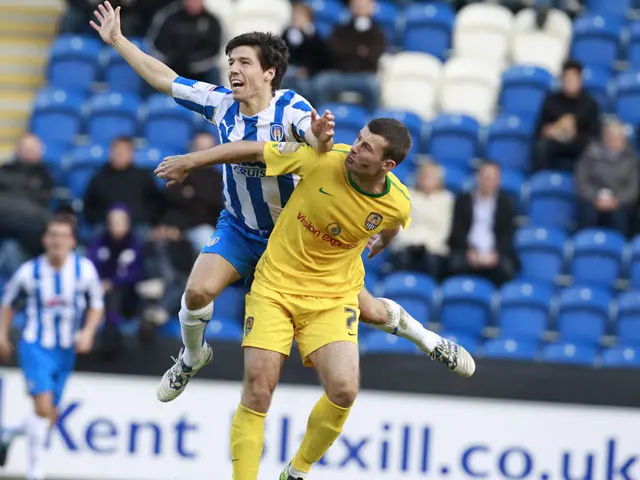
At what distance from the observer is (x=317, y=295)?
7594 millimetres

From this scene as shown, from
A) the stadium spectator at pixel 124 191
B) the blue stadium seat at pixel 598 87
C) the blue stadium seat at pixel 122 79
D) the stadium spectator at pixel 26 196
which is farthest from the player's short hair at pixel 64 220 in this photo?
the blue stadium seat at pixel 598 87

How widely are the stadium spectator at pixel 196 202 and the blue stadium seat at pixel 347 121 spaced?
4.19ft

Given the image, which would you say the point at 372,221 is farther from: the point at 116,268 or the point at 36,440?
the point at 36,440

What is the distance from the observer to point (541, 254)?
1240 cm

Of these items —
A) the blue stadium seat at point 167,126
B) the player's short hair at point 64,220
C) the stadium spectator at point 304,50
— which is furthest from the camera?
the stadium spectator at point 304,50

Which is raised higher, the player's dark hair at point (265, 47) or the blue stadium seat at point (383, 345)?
the player's dark hair at point (265, 47)

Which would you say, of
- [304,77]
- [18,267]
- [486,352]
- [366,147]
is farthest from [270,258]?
[304,77]

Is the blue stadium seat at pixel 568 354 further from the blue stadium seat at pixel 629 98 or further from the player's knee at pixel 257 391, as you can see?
the player's knee at pixel 257 391

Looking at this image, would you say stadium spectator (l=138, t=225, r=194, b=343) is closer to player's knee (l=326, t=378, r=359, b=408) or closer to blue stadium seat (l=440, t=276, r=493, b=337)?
blue stadium seat (l=440, t=276, r=493, b=337)

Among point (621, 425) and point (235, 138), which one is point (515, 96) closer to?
point (621, 425)

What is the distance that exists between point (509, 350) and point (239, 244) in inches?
169

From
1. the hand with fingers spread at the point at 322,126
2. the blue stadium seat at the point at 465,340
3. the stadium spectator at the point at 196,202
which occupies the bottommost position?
the blue stadium seat at the point at 465,340

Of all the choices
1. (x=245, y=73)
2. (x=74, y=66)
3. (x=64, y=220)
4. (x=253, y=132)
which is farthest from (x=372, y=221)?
(x=74, y=66)

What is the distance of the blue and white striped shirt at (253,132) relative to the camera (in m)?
7.55
